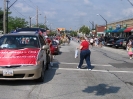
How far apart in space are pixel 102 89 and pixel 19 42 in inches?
138

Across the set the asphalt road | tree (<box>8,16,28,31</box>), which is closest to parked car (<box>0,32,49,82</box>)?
the asphalt road

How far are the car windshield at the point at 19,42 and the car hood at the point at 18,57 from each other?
24.4 inches

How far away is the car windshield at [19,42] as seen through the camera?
9.22 m

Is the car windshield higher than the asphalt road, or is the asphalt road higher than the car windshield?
the car windshield

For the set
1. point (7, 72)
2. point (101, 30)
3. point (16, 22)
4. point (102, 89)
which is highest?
point (16, 22)

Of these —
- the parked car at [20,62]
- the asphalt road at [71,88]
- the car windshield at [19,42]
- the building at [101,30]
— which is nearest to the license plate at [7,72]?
the parked car at [20,62]

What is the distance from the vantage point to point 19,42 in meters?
9.42

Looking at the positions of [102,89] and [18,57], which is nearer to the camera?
[102,89]

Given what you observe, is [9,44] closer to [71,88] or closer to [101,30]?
[71,88]

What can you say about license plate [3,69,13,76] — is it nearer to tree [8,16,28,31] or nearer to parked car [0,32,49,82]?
parked car [0,32,49,82]

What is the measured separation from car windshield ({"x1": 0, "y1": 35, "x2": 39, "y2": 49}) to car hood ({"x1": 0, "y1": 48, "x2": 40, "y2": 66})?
0.62m

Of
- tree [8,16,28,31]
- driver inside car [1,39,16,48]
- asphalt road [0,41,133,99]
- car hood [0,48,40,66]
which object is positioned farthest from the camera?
tree [8,16,28,31]

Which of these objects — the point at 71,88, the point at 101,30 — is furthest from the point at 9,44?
the point at 101,30

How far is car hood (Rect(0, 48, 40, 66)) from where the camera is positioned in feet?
26.2
